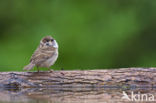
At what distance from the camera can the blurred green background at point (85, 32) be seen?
1316 cm

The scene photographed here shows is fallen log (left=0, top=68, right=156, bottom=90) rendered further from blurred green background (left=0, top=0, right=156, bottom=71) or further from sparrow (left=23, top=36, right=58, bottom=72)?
blurred green background (left=0, top=0, right=156, bottom=71)

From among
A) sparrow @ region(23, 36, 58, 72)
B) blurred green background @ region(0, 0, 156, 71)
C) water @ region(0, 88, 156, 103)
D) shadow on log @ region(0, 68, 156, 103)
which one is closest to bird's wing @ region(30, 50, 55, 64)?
sparrow @ region(23, 36, 58, 72)

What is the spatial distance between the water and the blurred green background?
4.33 metres

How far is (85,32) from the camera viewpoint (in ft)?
44.0

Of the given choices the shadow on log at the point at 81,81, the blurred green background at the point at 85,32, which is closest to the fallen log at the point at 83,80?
the shadow on log at the point at 81,81

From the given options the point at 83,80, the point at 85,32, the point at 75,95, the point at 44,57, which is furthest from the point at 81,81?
the point at 85,32

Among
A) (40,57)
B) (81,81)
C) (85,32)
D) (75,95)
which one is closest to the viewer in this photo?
(75,95)

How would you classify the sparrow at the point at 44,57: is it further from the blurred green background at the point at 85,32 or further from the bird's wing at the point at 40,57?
the blurred green background at the point at 85,32

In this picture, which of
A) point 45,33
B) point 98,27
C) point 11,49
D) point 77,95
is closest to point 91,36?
point 98,27

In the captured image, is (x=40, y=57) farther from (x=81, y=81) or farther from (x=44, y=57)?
(x=81, y=81)

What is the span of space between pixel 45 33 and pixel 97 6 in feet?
5.95

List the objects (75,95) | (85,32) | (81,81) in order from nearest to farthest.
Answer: (75,95) → (81,81) → (85,32)

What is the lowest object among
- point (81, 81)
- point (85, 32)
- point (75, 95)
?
point (75, 95)

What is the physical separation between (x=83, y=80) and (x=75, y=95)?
538 mm
